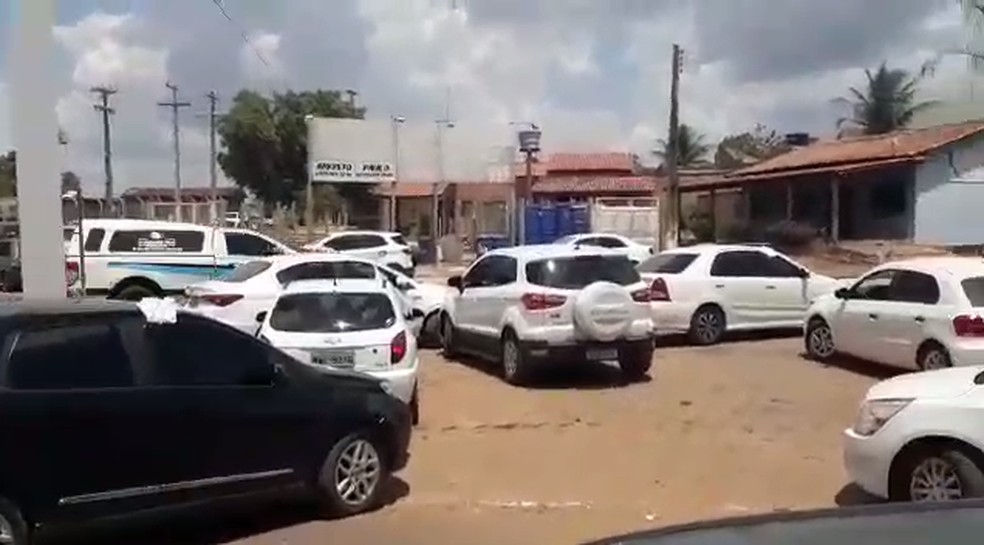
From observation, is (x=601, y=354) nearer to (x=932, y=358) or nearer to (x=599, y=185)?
(x=932, y=358)

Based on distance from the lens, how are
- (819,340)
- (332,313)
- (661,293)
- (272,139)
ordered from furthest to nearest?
(272,139), (661,293), (819,340), (332,313)

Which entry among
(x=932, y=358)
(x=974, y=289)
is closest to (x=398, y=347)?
(x=932, y=358)

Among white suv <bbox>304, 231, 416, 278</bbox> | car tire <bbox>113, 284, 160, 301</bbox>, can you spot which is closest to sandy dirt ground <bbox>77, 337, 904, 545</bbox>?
car tire <bbox>113, 284, 160, 301</bbox>

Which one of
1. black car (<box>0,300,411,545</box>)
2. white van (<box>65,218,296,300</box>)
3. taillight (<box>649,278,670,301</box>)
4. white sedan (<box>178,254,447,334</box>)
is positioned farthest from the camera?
white van (<box>65,218,296,300</box>)

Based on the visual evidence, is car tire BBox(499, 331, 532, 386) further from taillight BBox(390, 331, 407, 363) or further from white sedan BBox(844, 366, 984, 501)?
white sedan BBox(844, 366, 984, 501)

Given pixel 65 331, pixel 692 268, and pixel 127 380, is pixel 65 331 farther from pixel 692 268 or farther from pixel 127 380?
pixel 692 268

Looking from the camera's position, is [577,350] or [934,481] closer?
[934,481]

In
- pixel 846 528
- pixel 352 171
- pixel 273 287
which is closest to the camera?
pixel 846 528

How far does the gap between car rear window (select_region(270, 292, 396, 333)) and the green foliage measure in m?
60.7

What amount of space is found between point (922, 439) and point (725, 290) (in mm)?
10891

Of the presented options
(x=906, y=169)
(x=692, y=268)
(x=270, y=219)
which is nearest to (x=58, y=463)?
(x=692, y=268)

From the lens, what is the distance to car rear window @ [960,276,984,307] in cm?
1323

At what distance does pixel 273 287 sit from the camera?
17.1 m

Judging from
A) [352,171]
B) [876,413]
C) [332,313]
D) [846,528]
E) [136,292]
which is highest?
[352,171]
